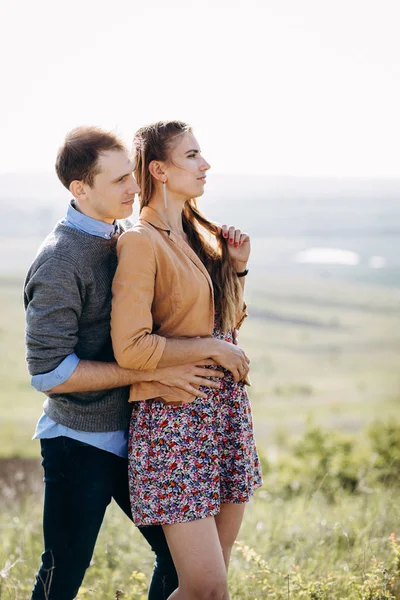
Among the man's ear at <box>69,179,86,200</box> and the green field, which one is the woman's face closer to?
the man's ear at <box>69,179,86,200</box>

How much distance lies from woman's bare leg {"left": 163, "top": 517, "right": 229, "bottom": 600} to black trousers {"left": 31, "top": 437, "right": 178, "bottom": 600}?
280mm

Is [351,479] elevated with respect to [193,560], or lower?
lower

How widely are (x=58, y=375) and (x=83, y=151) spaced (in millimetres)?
764

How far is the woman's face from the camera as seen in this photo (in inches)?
115

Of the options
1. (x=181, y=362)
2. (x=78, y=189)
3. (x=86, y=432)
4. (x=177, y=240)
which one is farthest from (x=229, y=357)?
(x=78, y=189)

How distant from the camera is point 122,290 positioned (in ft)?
8.67

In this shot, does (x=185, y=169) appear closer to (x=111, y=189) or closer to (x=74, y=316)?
(x=111, y=189)

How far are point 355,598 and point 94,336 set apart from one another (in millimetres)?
1516

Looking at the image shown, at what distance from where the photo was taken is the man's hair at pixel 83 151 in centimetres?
275

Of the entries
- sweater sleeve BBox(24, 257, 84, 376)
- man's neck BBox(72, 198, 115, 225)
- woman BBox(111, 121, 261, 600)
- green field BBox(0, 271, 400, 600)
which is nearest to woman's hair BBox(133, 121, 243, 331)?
woman BBox(111, 121, 261, 600)

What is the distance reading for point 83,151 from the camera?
9.00 feet

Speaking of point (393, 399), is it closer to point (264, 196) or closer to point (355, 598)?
point (355, 598)

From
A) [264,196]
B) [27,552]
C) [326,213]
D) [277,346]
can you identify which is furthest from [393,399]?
[326,213]

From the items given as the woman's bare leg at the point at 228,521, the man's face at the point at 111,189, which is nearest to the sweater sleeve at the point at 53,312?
the man's face at the point at 111,189
